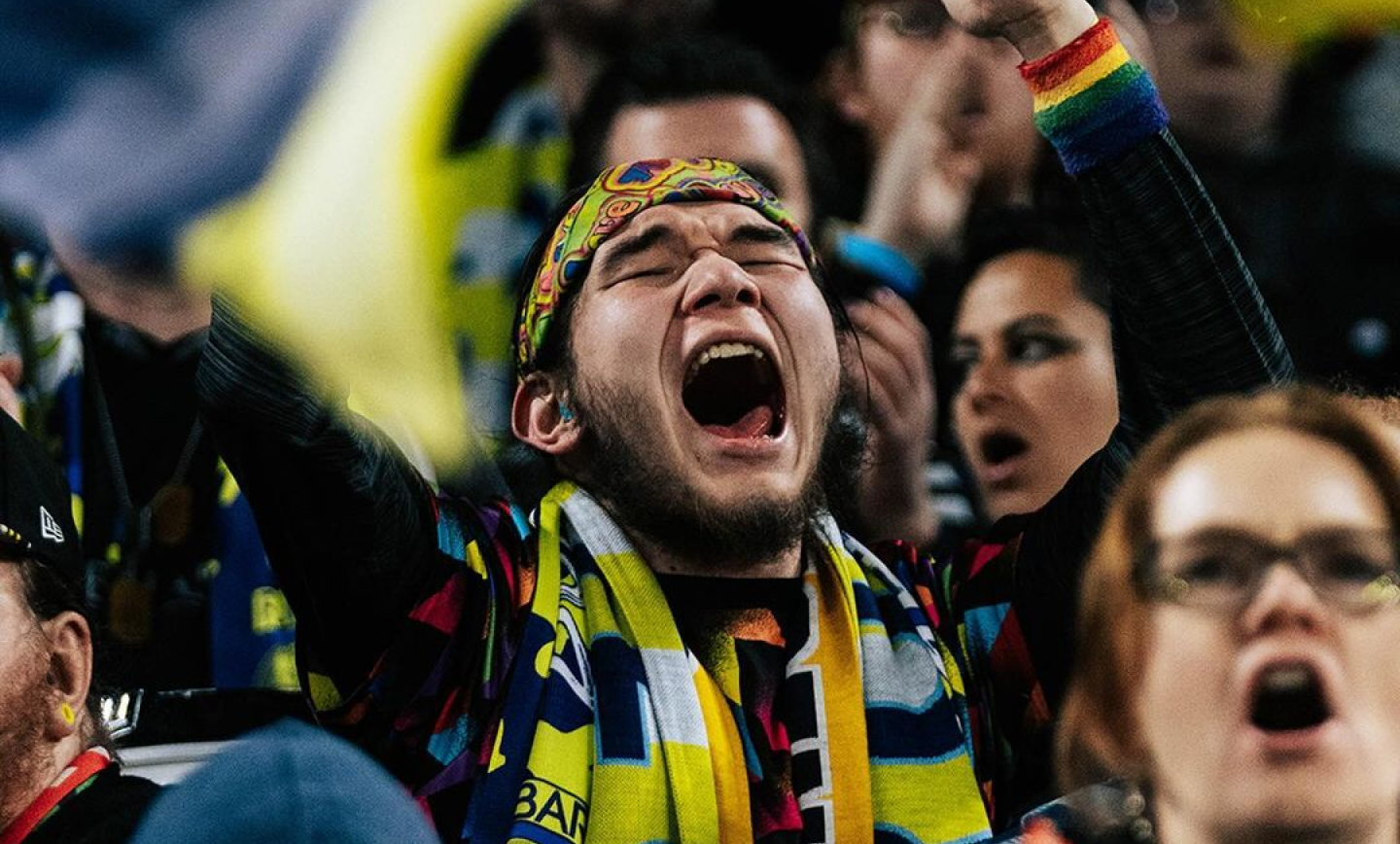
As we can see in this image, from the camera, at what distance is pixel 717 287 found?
2.59m

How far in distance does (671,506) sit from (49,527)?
659mm

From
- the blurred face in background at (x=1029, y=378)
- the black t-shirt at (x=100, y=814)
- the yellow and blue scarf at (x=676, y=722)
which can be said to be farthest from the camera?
the blurred face in background at (x=1029, y=378)

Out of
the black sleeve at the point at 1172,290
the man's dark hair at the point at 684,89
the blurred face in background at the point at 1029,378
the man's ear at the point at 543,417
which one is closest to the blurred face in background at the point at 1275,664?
the black sleeve at the point at 1172,290

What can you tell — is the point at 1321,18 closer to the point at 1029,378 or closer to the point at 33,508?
the point at 1029,378

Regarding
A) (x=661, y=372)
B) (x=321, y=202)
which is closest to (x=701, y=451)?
(x=661, y=372)

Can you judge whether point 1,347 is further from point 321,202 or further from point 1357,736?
point 1357,736

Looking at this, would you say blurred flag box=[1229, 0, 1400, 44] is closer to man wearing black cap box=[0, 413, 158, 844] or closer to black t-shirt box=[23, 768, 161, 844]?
man wearing black cap box=[0, 413, 158, 844]

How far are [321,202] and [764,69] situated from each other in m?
0.66

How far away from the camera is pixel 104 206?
1.54m

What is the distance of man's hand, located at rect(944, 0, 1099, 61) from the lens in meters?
2.32

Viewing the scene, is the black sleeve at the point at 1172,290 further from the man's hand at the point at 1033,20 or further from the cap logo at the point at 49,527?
the cap logo at the point at 49,527

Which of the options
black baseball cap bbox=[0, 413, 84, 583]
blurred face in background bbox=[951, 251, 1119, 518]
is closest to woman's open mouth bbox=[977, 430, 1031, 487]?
blurred face in background bbox=[951, 251, 1119, 518]

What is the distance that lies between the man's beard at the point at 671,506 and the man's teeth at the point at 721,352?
8cm

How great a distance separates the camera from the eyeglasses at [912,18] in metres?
3.54
